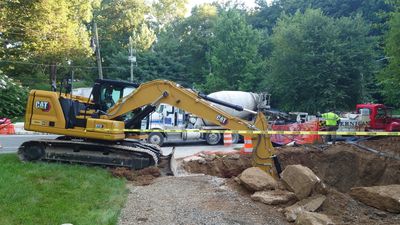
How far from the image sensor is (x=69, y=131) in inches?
435

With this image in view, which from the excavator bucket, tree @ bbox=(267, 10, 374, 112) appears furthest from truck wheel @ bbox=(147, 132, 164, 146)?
tree @ bbox=(267, 10, 374, 112)

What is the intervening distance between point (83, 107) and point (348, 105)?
28.4 m

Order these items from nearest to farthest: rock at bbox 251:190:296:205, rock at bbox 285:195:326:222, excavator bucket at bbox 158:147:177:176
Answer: rock at bbox 285:195:326:222, rock at bbox 251:190:296:205, excavator bucket at bbox 158:147:177:176

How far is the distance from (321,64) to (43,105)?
88.5ft

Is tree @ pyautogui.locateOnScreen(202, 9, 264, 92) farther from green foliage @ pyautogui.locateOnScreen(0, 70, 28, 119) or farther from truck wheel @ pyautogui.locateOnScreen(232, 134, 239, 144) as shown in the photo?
truck wheel @ pyautogui.locateOnScreen(232, 134, 239, 144)

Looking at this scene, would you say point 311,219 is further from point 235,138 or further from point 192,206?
point 235,138

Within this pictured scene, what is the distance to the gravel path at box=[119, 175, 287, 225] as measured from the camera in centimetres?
671

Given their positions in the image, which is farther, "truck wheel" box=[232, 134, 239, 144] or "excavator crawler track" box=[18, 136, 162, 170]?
"truck wheel" box=[232, 134, 239, 144]

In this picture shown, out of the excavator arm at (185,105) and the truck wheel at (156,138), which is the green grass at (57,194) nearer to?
the excavator arm at (185,105)

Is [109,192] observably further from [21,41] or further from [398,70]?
[21,41]

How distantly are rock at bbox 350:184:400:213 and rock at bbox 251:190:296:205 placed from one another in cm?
161

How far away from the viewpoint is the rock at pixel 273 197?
25.7ft

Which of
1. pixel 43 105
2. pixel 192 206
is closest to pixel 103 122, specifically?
pixel 43 105

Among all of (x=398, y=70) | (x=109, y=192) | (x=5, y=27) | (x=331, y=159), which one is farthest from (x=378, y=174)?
(x=5, y=27)
